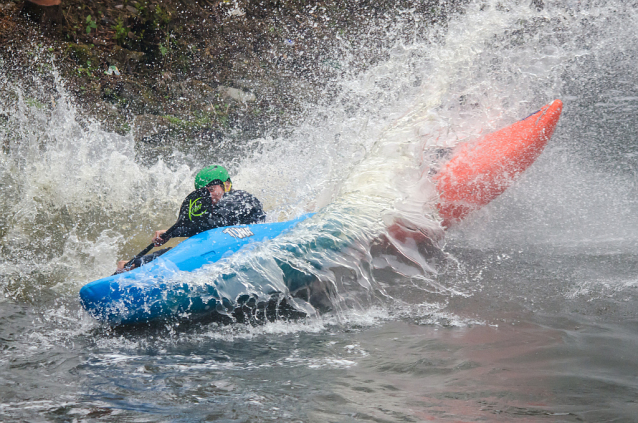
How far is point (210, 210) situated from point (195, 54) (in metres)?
7.09

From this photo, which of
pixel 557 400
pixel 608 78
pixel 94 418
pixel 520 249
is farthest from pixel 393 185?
pixel 608 78

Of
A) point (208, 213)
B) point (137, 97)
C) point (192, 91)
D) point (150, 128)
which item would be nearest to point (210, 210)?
point (208, 213)

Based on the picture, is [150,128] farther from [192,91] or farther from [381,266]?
[381,266]

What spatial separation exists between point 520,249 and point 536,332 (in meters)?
1.93

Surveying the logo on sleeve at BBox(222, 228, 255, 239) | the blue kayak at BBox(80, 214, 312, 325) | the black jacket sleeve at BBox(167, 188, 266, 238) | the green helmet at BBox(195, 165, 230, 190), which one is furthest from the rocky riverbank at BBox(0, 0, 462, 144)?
the blue kayak at BBox(80, 214, 312, 325)

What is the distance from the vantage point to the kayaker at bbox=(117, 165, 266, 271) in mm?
3945

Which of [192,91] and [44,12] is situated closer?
[44,12]

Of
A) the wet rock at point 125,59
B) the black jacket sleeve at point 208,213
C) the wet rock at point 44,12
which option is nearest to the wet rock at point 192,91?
the wet rock at point 125,59

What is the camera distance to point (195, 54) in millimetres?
10219

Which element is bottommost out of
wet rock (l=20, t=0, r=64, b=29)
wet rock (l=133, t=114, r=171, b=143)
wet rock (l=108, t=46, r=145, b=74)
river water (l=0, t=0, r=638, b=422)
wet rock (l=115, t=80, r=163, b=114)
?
river water (l=0, t=0, r=638, b=422)

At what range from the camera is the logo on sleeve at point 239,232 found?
3.78 meters

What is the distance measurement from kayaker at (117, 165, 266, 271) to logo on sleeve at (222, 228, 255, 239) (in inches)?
8.0

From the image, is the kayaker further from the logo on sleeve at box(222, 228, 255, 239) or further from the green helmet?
the logo on sleeve at box(222, 228, 255, 239)

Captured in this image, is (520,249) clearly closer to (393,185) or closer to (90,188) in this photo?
(393,185)
